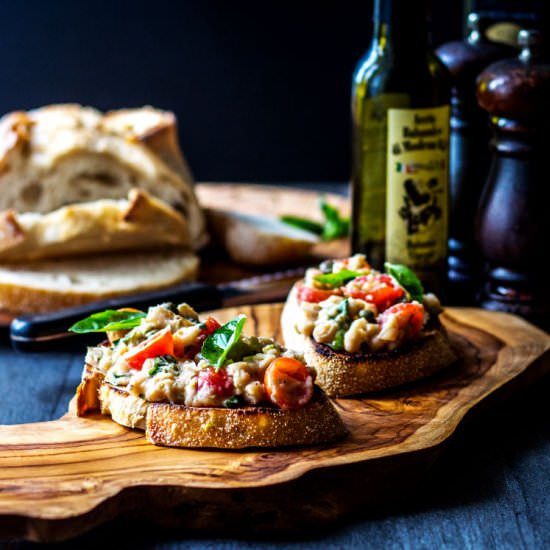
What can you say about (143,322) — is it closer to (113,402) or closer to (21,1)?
(113,402)

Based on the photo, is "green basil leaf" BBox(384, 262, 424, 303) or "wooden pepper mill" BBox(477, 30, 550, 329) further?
"wooden pepper mill" BBox(477, 30, 550, 329)

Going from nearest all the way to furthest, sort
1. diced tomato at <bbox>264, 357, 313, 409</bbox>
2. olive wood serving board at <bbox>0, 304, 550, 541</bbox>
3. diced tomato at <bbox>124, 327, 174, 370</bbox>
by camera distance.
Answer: olive wood serving board at <bbox>0, 304, 550, 541</bbox>
diced tomato at <bbox>264, 357, 313, 409</bbox>
diced tomato at <bbox>124, 327, 174, 370</bbox>

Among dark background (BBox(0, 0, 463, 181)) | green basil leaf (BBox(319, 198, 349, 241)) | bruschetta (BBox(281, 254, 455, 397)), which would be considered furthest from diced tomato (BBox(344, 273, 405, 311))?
dark background (BBox(0, 0, 463, 181))

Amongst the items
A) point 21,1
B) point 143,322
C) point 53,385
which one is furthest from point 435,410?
point 21,1

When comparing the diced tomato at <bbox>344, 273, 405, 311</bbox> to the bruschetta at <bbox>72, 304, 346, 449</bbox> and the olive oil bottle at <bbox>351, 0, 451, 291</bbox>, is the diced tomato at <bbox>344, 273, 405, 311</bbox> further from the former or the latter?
the olive oil bottle at <bbox>351, 0, 451, 291</bbox>

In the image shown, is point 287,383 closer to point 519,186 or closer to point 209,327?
point 209,327

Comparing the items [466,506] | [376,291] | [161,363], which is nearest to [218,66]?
[376,291]

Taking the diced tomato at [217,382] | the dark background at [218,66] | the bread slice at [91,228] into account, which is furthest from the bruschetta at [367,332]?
the dark background at [218,66]
